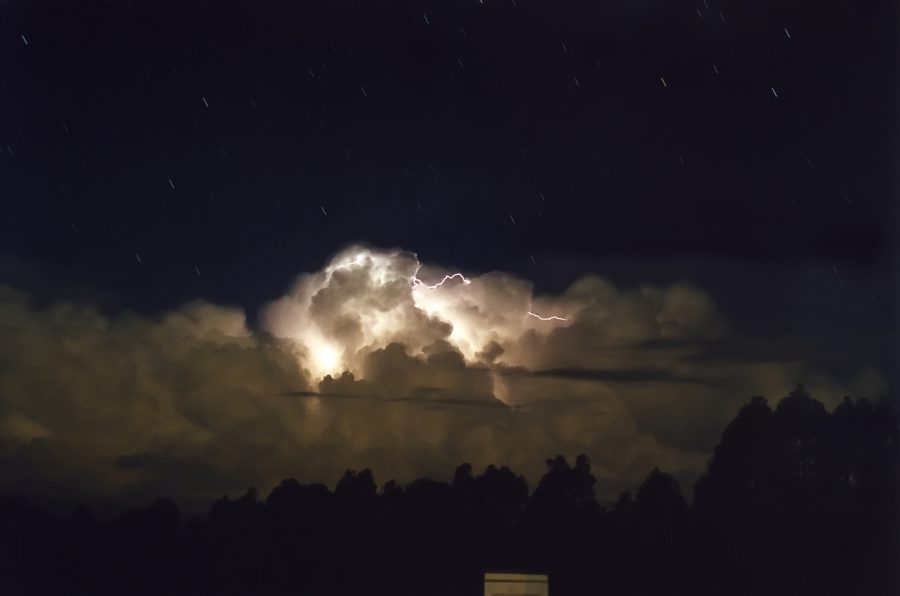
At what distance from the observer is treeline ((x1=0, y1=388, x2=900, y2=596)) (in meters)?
13.0

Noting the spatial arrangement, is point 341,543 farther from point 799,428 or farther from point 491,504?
point 799,428

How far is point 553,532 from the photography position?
13.7m

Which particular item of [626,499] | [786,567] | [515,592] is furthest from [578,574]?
[515,592]

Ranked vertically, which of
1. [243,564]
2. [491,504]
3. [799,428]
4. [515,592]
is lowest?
[515,592]

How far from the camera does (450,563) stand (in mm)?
13055

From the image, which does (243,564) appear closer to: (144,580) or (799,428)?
(144,580)

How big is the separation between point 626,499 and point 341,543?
3.47m

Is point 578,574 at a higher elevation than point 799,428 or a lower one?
lower

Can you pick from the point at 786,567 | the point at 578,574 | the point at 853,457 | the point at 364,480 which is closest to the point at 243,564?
the point at 364,480

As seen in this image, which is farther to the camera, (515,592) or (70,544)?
(70,544)

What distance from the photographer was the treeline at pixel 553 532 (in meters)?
13.0

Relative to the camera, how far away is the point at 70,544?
13.2 metres

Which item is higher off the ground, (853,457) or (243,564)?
(853,457)

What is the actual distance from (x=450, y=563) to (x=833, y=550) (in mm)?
4456
